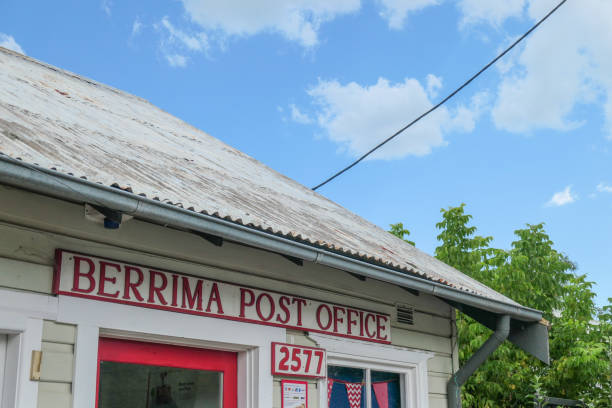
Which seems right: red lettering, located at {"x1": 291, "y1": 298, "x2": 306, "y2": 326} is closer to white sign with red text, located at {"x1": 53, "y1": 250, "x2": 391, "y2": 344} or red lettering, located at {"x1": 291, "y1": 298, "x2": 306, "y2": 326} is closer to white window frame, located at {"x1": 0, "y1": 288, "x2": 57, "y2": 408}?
white sign with red text, located at {"x1": 53, "y1": 250, "x2": 391, "y2": 344}

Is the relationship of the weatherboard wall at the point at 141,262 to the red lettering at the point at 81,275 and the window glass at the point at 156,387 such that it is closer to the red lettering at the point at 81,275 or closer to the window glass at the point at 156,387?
the red lettering at the point at 81,275

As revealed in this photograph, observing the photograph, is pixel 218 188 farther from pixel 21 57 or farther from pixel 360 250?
pixel 21 57

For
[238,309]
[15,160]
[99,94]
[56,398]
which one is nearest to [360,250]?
[238,309]

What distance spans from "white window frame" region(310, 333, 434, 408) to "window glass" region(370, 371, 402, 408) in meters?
0.05

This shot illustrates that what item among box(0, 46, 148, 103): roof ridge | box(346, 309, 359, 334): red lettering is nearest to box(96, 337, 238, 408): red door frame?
box(346, 309, 359, 334): red lettering

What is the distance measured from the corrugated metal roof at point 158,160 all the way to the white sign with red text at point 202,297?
51cm

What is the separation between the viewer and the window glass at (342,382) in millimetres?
5777

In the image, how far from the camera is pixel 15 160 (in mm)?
3316

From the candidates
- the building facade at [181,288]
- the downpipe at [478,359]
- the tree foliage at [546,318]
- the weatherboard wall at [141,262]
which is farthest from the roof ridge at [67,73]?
the tree foliage at [546,318]

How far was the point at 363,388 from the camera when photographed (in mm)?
6062

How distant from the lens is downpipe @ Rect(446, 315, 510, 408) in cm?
665

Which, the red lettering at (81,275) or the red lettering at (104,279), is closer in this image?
the red lettering at (81,275)

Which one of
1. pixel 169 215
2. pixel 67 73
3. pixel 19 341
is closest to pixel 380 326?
pixel 169 215

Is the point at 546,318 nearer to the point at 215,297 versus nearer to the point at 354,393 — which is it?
the point at 354,393
